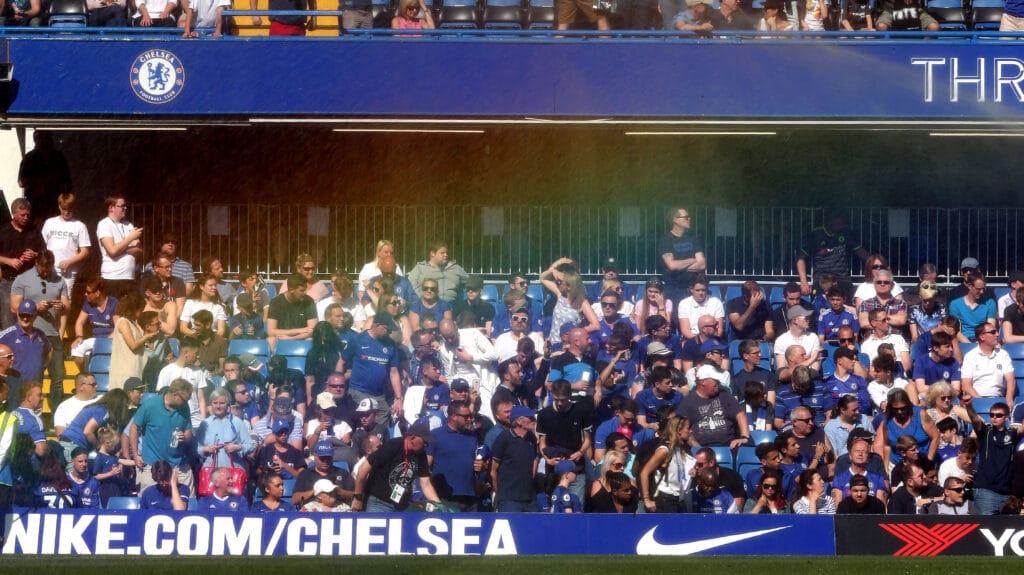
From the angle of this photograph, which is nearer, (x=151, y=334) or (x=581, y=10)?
(x=151, y=334)

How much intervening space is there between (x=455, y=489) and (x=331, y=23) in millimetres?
5983

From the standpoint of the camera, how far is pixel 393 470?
11.5 metres

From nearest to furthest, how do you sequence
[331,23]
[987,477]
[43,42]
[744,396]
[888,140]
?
[987,477] → [744,396] → [43,42] → [331,23] → [888,140]

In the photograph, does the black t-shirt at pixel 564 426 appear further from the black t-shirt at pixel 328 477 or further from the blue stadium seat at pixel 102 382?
the blue stadium seat at pixel 102 382

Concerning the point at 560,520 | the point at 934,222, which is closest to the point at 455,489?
the point at 560,520

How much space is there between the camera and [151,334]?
1312 centimetres

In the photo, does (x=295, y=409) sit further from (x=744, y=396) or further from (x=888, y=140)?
(x=888, y=140)

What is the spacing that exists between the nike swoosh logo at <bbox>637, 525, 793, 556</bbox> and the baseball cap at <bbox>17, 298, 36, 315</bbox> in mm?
6080

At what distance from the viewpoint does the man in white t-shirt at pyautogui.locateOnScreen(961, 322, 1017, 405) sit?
1319cm

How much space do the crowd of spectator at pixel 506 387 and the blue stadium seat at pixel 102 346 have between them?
0.09 ft

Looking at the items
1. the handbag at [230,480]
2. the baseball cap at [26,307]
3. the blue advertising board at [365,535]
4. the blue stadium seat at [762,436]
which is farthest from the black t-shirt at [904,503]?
the baseball cap at [26,307]

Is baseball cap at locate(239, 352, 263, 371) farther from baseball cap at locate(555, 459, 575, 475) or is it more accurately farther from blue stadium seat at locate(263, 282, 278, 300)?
baseball cap at locate(555, 459, 575, 475)

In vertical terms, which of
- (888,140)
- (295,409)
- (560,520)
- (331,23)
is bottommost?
(560,520)

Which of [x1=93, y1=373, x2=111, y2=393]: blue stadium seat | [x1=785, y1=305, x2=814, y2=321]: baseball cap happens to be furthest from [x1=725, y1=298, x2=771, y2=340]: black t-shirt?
[x1=93, y1=373, x2=111, y2=393]: blue stadium seat
